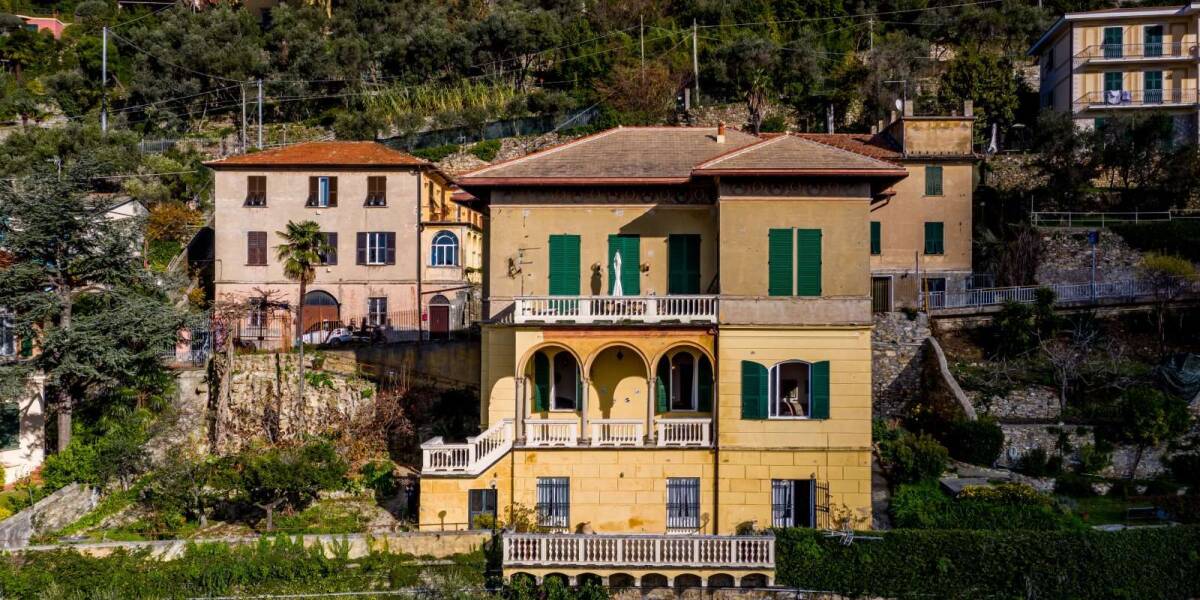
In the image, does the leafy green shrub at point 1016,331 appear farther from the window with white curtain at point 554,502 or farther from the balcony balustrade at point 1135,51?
the balcony balustrade at point 1135,51

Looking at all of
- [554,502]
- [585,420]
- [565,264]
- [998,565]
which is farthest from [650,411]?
[998,565]

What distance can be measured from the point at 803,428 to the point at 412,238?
20.7m

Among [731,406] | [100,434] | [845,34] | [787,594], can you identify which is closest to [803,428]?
[731,406]

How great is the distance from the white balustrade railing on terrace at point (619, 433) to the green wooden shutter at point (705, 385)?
5.62 ft

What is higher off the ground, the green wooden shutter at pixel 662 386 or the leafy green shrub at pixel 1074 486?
the green wooden shutter at pixel 662 386

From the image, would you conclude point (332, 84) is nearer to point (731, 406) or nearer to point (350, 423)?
point (350, 423)

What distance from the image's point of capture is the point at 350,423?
32406 millimetres

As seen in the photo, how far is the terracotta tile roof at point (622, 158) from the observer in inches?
1091

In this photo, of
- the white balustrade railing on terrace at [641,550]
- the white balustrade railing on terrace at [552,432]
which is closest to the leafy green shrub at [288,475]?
the white balustrade railing on terrace at [552,432]

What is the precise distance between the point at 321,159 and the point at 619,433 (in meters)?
21.0

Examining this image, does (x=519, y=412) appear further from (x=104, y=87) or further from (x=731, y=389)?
(x=104, y=87)

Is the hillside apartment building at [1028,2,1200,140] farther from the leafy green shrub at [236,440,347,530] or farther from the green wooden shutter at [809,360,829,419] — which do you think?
the leafy green shrub at [236,440,347,530]

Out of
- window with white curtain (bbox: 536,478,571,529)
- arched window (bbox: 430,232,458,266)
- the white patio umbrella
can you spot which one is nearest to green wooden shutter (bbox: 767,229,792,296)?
the white patio umbrella

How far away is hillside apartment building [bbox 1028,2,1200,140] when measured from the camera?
52344mm
